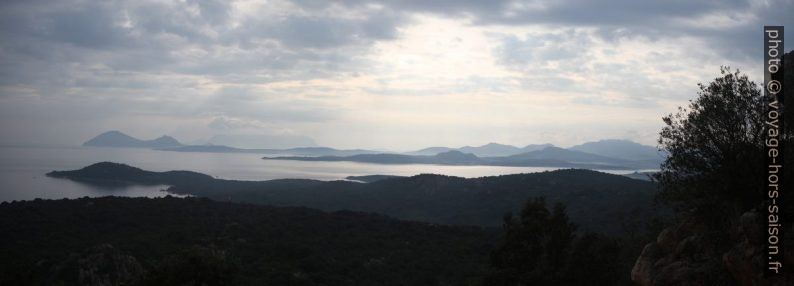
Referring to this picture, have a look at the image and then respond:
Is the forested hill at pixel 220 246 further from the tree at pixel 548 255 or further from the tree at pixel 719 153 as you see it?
the tree at pixel 719 153

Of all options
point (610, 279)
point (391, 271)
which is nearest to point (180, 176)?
point (391, 271)

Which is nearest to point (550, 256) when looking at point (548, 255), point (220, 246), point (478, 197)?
point (548, 255)

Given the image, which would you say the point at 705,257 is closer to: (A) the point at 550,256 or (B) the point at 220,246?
(A) the point at 550,256

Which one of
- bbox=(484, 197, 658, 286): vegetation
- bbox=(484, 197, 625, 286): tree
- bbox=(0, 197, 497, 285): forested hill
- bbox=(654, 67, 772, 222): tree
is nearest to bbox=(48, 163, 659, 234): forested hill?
bbox=(0, 197, 497, 285): forested hill

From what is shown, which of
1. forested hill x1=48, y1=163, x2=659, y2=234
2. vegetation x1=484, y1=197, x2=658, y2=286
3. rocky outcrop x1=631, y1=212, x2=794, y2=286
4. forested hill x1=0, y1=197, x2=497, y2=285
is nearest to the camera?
rocky outcrop x1=631, y1=212, x2=794, y2=286

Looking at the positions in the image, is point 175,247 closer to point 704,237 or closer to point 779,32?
point 704,237

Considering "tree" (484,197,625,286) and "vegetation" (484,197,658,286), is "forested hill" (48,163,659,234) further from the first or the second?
"tree" (484,197,625,286)
